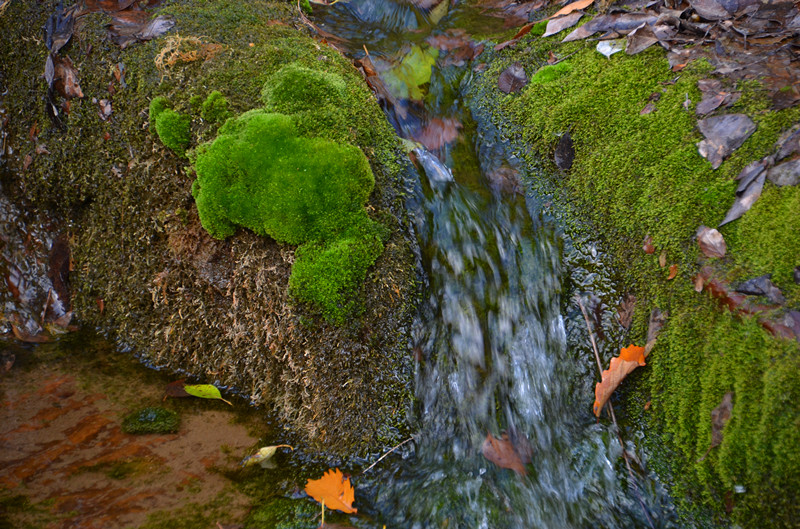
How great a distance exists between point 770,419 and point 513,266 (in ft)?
5.29

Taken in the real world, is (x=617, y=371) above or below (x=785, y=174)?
below

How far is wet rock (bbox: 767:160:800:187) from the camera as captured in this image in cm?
238

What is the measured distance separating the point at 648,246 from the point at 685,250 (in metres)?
0.22

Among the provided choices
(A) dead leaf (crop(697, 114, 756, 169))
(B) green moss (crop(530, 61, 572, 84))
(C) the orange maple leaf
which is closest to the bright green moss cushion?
(C) the orange maple leaf

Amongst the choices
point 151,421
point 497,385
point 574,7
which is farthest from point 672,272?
point 151,421

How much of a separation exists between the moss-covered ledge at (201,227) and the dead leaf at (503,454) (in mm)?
534

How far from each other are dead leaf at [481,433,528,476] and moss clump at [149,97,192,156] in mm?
2799

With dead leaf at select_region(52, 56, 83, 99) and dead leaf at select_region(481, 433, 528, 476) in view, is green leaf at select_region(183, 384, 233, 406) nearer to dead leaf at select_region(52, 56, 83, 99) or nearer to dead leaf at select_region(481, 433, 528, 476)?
dead leaf at select_region(481, 433, 528, 476)

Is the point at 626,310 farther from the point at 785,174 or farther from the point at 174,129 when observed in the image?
the point at 174,129

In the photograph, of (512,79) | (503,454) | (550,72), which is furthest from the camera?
(512,79)

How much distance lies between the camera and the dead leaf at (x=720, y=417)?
221 cm

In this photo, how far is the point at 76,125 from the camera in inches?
142

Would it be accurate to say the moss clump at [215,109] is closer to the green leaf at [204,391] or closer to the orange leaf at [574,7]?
the green leaf at [204,391]

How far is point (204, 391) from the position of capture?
314 cm
